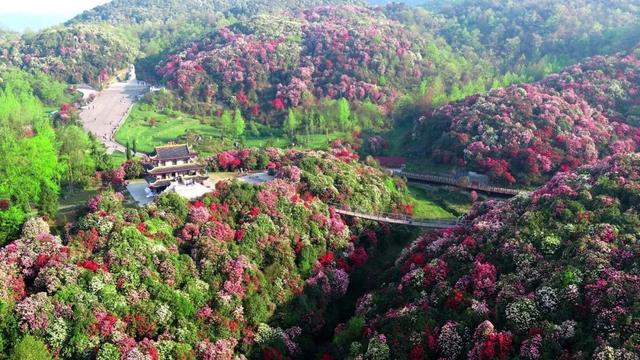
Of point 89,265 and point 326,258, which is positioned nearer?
point 89,265

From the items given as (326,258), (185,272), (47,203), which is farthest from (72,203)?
(326,258)

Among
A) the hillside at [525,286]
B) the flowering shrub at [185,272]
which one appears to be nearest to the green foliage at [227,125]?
the flowering shrub at [185,272]

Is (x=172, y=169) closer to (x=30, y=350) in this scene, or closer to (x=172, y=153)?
(x=172, y=153)

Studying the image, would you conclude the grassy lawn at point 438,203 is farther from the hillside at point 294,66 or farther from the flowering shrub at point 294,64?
the flowering shrub at point 294,64

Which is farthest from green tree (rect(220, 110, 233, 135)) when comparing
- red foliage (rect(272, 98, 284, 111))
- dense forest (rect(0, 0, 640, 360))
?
red foliage (rect(272, 98, 284, 111))

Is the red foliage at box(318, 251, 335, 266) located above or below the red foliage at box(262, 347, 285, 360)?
above

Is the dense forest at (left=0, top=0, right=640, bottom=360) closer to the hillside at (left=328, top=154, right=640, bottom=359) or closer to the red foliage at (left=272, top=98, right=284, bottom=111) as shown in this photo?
the hillside at (left=328, top=154, right=640, bottom=359)

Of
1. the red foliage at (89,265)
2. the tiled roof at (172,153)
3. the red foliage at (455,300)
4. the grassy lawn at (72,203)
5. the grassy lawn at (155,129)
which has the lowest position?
the grassy lawn at (155,129)
